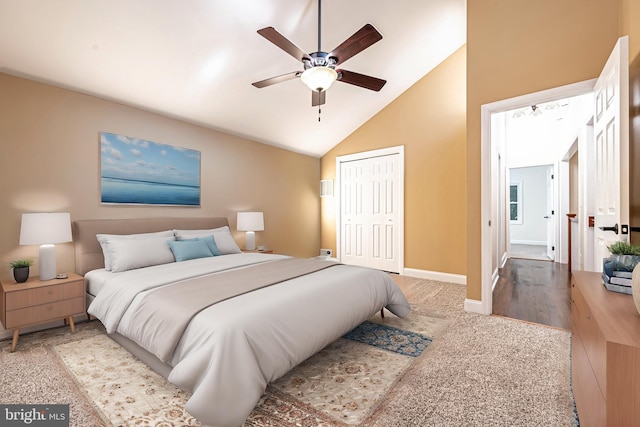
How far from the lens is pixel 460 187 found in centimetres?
441

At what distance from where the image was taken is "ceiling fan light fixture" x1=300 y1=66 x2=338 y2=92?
2.41 metres

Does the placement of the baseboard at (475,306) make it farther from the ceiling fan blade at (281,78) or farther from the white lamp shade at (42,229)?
the white lamp shade at (42,229)

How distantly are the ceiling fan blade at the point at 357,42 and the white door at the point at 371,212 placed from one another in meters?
2.86

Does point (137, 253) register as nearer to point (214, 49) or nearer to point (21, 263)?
point (21, 263)

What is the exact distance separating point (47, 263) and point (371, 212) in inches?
173

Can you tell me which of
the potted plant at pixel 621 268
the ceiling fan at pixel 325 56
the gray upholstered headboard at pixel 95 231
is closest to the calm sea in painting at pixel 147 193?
the gray upholstered headboard at pixel 95 231

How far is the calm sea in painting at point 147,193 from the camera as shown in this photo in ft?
10.9

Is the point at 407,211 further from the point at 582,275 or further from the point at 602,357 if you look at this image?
the point at 602,357

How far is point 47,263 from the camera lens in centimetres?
265

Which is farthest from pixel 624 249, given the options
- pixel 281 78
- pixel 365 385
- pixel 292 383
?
pixel 281 78

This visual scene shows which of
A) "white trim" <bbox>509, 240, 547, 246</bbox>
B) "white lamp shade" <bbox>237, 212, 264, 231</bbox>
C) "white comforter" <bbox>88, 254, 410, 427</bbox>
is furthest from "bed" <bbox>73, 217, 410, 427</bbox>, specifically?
"white trim" <bbox>509, 240, 547, 246</bbox>

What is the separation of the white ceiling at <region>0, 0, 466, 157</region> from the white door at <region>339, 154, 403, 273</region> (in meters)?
1.19

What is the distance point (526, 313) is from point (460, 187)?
1.93 m

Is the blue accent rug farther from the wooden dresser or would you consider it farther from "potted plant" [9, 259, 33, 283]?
"potted plant" [9, 259, 33, 283]
